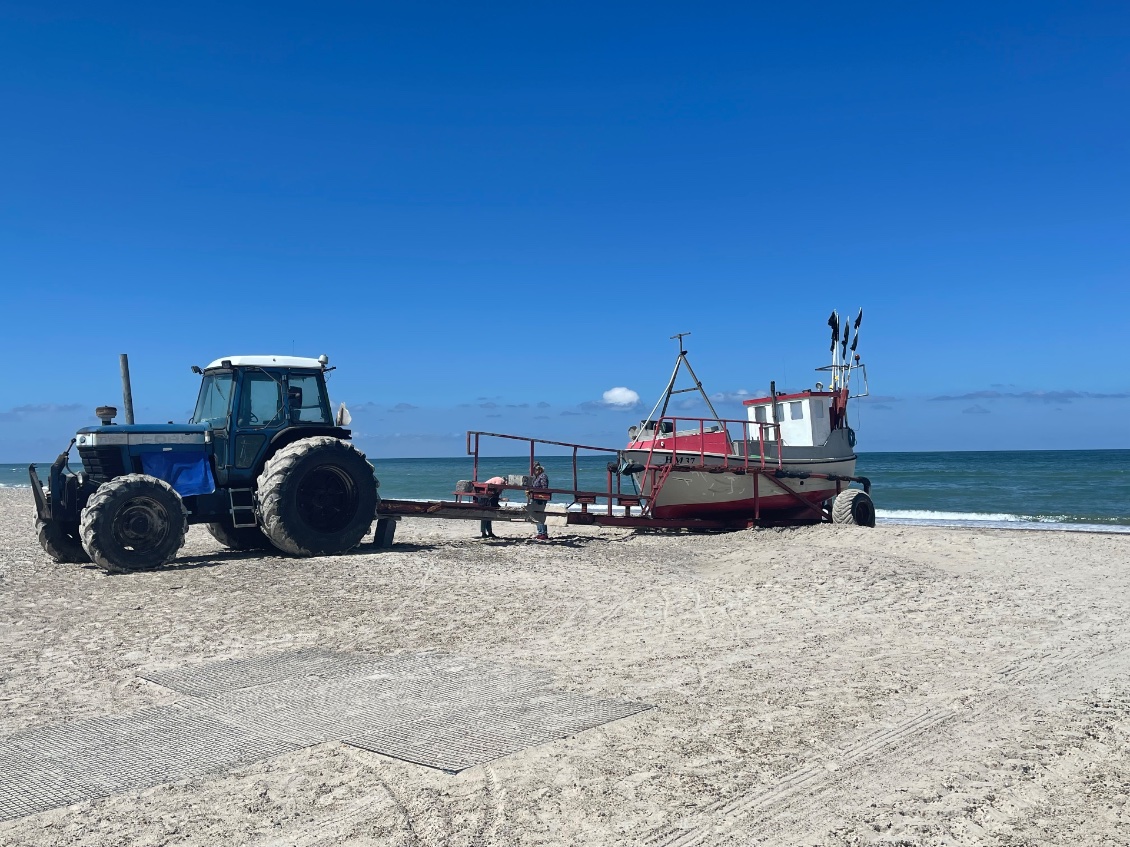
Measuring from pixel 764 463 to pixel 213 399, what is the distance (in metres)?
9.62

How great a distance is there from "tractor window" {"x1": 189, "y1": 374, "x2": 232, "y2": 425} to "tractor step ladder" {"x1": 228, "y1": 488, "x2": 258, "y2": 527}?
3.13 feet

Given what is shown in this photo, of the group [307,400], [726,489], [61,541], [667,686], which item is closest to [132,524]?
[61,541]

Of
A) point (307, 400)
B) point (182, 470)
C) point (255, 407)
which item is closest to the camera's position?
point (182, 470)

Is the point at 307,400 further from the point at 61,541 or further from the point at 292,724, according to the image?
the point at 292,724

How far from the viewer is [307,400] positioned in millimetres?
12156

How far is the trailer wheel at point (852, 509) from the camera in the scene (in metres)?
16.8

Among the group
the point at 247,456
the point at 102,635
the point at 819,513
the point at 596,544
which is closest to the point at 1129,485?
the point at 819,513

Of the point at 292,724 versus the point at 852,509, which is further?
the point at 852,509

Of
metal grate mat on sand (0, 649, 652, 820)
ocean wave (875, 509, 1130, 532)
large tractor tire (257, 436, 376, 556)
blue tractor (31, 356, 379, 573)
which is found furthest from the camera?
ocean wave (875, 509, 1130, 532)

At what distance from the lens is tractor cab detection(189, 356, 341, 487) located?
454 inches

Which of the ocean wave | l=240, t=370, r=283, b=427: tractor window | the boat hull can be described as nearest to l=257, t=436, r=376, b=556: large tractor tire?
l=240, t=370, r=283, b=427: tractor window

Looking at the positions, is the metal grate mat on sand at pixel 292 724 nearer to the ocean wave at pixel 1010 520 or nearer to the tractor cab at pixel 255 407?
the tractor cab at pixel 255 407

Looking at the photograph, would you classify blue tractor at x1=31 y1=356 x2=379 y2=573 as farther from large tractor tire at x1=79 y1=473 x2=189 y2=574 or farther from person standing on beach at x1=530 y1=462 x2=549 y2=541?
person standing on beach at x1=530 y1=462 x2=549 y2=541

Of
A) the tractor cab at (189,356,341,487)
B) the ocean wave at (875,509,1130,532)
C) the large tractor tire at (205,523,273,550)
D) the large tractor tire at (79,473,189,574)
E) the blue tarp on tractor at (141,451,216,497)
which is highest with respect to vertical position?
the tractor cab at (189,356,341,487)
